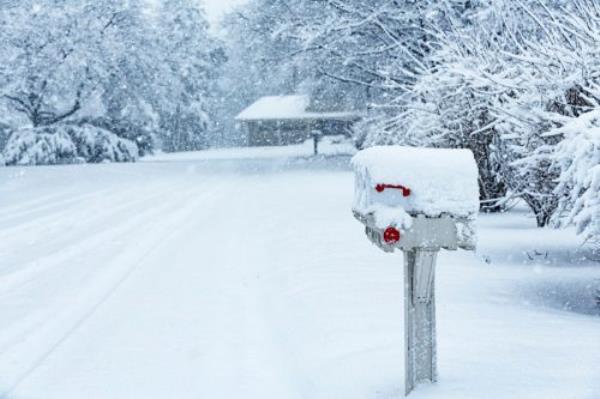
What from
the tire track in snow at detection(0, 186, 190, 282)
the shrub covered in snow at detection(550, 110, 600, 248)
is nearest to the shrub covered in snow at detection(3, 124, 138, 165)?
the tire track in snow at detection(0, 186, 190, 282)

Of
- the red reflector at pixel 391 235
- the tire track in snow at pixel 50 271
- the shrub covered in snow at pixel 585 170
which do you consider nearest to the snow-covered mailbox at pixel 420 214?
the red reflector at pixel 391 235

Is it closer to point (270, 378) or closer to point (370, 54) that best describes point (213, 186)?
point (370, 54)

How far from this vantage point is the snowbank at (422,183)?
383 cm

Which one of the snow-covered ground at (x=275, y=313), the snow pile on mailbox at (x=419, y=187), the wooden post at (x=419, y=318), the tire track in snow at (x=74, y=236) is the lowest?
the tire track in snow at (x=74, y=236)

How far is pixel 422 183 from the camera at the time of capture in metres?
3.86

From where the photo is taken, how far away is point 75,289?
7.84 metres

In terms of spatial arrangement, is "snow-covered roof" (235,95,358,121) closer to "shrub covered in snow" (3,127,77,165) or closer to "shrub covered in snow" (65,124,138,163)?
"shrub covered in snow" (65,124,138,163)

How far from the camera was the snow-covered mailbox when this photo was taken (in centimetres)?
381

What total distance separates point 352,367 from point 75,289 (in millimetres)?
4008

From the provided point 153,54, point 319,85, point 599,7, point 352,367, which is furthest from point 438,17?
point 153,54

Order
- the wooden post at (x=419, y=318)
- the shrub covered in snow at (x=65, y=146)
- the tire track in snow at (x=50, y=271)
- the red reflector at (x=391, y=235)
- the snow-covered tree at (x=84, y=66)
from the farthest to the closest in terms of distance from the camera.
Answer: the shrub covered in snow at (x=65, y=146), the snow-covered tree at (x=84, y=66), the tire track in snow at (x=50, y=271), the wooden post at (x=419, y=318), the red reflector at (x=391, y=235)

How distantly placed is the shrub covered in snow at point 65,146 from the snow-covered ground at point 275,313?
27.8 metres

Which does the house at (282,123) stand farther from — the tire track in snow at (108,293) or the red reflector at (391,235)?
the red reflector at (391,235)

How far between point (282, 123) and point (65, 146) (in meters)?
27.0
